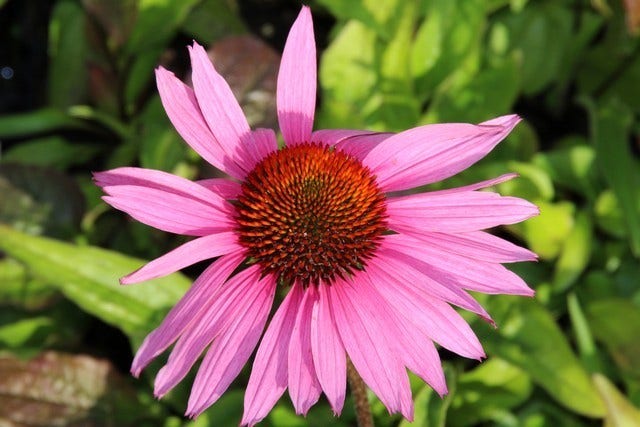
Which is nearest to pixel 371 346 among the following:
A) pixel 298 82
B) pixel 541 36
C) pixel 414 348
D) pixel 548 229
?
pixel 414 348

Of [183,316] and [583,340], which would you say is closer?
[183,316]

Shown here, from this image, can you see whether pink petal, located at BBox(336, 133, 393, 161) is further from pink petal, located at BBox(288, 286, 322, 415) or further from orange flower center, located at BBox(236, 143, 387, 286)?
pink petal, located at BBox(288, 286, 322, 415)

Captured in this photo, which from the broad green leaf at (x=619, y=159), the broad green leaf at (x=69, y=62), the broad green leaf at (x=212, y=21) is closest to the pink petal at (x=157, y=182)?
the broad green leaf at (x=619, y=159)

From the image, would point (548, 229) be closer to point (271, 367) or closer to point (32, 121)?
point (271, 367)

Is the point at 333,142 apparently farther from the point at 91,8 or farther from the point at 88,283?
the point at 91,8

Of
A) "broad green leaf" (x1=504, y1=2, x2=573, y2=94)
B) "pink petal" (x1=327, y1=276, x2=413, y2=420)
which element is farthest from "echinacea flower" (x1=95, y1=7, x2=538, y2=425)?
"broad green leaf" (x1=504, y1=2, x2=573, y2=94)

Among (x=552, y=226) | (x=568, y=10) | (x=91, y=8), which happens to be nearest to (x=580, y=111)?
(x=568, y=10)

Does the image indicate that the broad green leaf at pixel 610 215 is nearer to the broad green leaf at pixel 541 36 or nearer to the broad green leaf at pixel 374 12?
the broad green leaf at pixel 541 36
